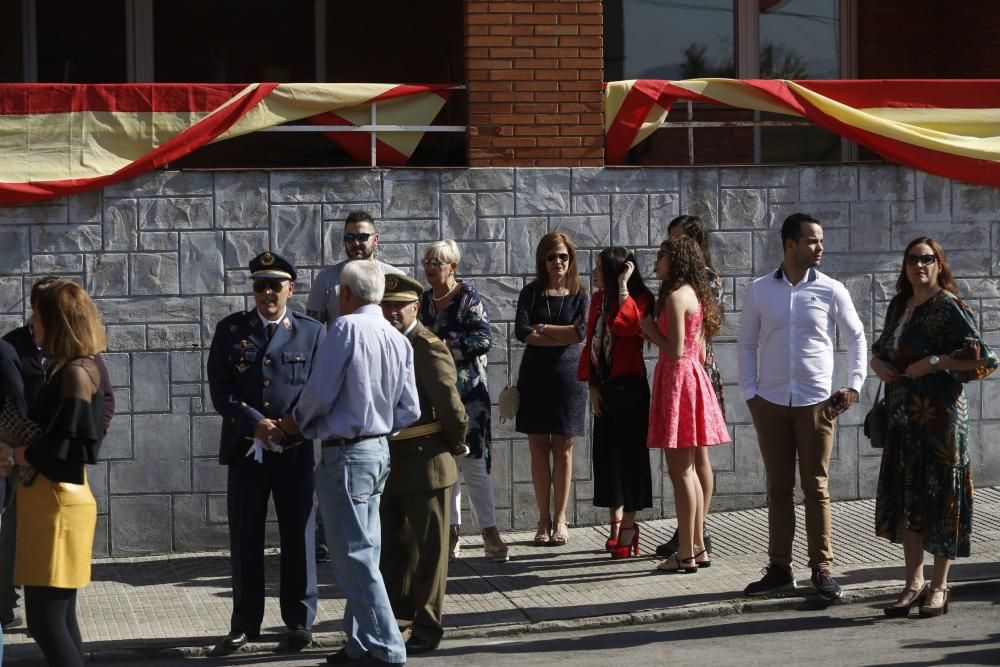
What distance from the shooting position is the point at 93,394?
6.04 metres

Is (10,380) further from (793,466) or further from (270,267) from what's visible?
(793,466)

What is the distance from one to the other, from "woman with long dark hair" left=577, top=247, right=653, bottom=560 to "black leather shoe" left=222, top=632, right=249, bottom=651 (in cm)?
250

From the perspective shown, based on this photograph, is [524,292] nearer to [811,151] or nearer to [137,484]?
[137,484]

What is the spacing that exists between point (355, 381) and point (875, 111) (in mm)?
5167

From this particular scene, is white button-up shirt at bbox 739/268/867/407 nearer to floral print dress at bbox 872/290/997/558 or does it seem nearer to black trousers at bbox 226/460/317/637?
floral print dress at bbox 872/290/997/558

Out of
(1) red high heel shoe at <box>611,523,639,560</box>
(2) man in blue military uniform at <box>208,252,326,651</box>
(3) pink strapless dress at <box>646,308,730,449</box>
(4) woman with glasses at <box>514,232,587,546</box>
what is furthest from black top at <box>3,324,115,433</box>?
(1) red high heel shoe at <box>611,523,639,560</box>

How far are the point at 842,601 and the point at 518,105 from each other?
3901 mm

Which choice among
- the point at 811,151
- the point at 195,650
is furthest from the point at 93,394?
the point at 811,151

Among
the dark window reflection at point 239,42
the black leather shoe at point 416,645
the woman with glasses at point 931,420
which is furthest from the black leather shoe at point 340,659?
the dark window reflection at point 239,42

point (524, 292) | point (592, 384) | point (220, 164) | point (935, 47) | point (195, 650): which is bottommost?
point (195, 650)

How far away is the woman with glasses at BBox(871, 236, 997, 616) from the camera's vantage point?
7.46m

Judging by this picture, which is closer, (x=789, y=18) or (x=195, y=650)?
(x=195, y=650)

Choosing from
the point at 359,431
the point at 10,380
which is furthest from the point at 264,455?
the point at 10,380

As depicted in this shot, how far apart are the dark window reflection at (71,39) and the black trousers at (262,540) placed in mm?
6211
